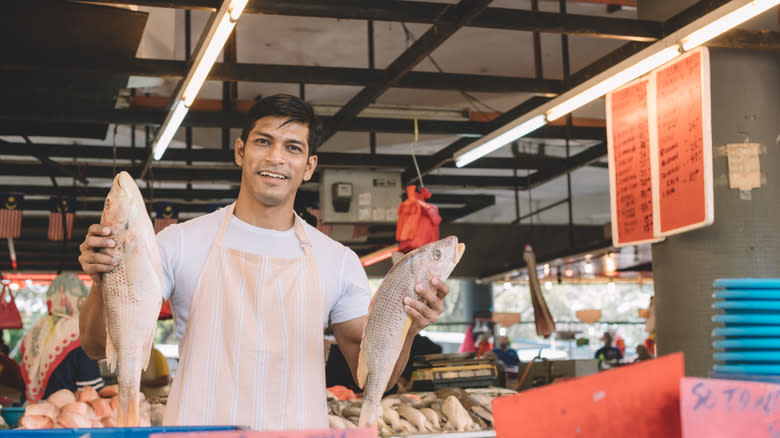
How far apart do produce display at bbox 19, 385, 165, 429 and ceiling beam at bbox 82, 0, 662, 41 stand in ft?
7.34

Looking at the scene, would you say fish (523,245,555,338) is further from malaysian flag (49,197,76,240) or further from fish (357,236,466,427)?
fish (357,236,466,427)

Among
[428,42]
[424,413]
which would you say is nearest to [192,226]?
[424,413]

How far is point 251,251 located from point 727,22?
9.24 feet

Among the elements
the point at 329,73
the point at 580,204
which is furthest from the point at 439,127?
the point at 580,204

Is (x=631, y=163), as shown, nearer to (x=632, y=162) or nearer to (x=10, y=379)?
(x=632, y=162)

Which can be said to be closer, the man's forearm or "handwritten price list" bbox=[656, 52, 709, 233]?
the man's forearm

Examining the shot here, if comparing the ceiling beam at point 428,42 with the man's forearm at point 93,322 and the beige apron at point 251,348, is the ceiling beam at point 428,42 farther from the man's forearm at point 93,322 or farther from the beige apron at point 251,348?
the man's forearm at point 93,322

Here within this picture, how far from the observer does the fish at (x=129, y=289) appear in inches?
56.7

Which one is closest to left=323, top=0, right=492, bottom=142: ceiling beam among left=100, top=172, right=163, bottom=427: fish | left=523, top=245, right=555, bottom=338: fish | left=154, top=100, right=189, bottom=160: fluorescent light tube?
left=154, top=100, right=189, bottom=160: fluorescent light tube

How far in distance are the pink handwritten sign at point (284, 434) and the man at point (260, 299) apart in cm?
77

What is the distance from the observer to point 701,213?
13.7ft

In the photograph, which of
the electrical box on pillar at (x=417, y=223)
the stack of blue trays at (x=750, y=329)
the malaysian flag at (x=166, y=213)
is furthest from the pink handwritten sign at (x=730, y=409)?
the malaysian flag at (x=166, y=213)

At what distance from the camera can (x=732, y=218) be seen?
4504 millimetres

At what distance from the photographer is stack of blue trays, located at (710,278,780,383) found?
1.58m
